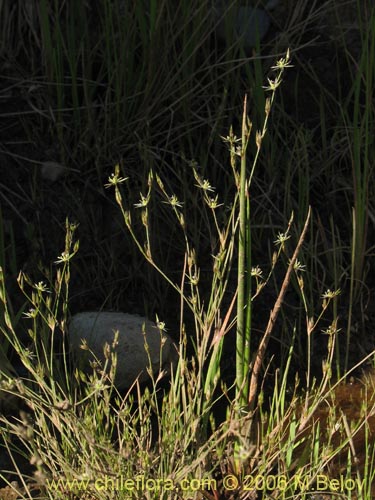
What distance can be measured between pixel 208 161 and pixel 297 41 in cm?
56

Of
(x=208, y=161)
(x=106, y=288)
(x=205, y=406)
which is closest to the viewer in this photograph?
(x=205, y=406)

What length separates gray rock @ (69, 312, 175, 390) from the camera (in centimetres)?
231

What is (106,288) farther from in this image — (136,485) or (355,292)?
(136,485)

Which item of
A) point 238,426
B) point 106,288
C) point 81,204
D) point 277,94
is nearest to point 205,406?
point 238,426

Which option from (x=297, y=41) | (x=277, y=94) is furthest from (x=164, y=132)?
(x=297, y=41)

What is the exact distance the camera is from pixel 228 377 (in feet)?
7.80

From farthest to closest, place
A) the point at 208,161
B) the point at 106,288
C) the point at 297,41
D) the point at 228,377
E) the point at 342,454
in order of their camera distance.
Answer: the point at 297,41 < the point at 208,161 < the point at 106,288 < the point at 228,377 < the point at 342,454

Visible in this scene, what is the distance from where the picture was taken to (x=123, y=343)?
2309mm

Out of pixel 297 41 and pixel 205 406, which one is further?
pixel 297 41

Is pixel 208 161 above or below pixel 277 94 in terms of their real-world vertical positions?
below

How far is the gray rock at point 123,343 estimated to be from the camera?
2.31 metres

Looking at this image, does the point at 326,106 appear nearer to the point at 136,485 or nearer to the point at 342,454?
the point at 342,454

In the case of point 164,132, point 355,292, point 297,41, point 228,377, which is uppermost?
point 297,41

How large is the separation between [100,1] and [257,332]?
1178mm
